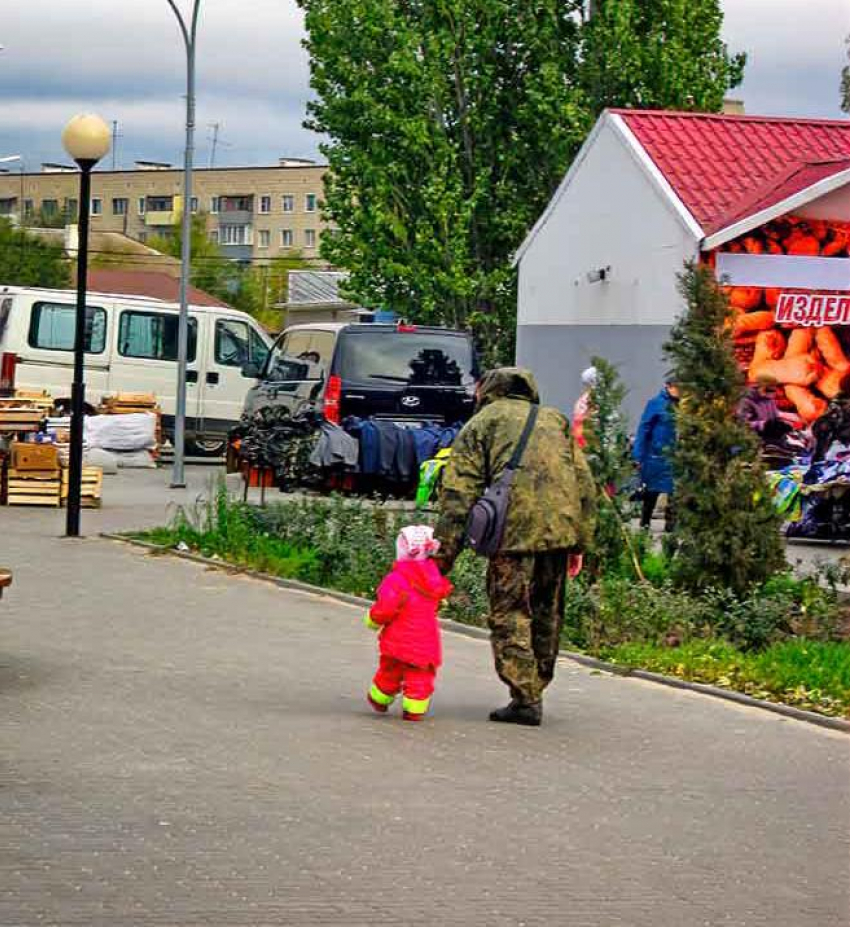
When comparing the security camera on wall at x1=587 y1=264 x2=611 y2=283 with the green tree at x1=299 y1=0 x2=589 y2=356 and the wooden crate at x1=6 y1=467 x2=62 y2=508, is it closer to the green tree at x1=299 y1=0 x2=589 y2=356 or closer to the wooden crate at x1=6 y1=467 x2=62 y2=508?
the wooden crate at x1=6 y1=467 x2=62 y2=508

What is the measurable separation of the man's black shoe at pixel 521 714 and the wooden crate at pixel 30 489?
→ 12.5m

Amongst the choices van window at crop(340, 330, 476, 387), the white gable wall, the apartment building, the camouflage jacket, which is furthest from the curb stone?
the apartment building

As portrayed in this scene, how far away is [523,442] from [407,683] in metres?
1.23

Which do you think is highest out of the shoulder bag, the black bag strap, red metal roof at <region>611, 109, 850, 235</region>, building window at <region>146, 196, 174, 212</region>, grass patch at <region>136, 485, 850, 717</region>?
building window at <region>146, 196, 174, 212</region>

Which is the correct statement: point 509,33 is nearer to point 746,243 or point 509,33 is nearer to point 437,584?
point 746,243

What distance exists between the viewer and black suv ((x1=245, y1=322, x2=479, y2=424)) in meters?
24.9

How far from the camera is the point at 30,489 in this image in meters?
21.7

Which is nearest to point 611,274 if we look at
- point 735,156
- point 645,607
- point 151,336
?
point 735,156

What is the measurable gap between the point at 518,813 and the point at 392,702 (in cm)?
238

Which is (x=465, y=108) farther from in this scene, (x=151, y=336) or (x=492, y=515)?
(x=492, y=515)

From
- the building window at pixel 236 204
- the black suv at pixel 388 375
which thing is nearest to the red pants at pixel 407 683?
the black suv at pixel 388 375

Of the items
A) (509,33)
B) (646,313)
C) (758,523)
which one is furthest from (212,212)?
(758,523)

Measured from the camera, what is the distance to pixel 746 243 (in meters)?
25.5

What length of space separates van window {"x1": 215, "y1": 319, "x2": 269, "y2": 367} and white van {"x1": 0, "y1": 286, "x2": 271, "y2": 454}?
15mm
